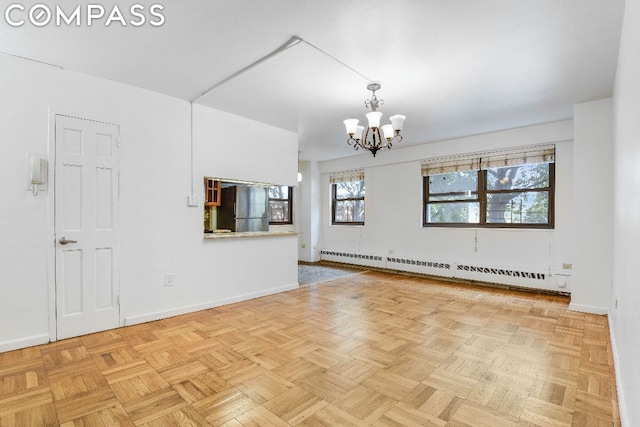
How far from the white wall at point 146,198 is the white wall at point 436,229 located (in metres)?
2.25

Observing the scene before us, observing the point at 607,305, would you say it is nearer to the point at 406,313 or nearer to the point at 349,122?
the point at 406,313

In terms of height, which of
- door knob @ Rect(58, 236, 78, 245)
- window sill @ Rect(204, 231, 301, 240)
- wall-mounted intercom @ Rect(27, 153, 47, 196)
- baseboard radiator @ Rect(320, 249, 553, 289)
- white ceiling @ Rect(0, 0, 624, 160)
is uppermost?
white ceiling @ Rect(0, 0, 624, 160)

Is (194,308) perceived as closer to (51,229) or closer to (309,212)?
(51,229)

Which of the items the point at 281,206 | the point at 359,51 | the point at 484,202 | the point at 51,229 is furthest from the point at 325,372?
the point at 281,206

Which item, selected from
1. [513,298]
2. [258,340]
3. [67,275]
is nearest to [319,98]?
[258,340]

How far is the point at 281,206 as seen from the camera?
7031 millimetres

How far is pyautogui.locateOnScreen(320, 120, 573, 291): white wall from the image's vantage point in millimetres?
4441

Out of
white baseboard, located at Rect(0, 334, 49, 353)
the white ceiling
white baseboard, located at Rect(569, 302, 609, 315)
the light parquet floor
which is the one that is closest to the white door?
white baseboard, located at Rect(0, 334, 49, 353)

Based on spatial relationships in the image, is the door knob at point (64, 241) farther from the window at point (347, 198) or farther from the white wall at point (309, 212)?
the window at point (347, 198)

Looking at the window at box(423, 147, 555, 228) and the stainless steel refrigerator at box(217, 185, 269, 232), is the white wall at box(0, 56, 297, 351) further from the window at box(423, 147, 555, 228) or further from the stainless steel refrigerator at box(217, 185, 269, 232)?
the window at box(423, 147, 555, 228)

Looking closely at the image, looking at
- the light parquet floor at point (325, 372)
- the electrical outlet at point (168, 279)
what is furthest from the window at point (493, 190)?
the electrical outlet at point (168, 279)

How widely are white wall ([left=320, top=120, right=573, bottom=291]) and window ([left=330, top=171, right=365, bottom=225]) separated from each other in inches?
6.3

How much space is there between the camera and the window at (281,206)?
6.84 meters

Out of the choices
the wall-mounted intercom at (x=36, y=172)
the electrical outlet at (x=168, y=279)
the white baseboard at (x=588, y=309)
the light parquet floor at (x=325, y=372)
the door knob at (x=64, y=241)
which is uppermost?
the wall-mounted intercom at (x=36, y=172)
